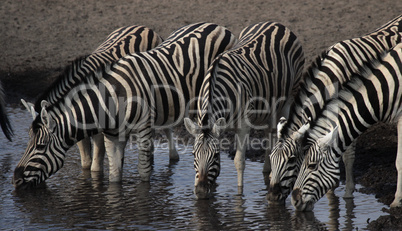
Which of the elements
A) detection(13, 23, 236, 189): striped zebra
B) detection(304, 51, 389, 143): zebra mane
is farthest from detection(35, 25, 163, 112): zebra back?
detection(304, 51, 389, 143): zebra mane

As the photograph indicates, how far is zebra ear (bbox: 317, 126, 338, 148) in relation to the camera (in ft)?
22.1

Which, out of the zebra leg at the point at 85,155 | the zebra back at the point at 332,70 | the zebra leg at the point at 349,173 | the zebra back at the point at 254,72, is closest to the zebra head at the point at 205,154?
the zebra back at the point at 254,72

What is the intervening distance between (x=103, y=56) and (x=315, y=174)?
14.0 ft

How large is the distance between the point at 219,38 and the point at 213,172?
2837mm

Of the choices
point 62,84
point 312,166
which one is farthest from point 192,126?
point 62,84

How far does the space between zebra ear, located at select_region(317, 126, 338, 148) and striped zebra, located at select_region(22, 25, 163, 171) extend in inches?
134

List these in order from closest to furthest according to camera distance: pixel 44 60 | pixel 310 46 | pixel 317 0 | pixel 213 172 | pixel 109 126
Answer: pixel 213 172 → pixel 109 126 → pixel 310 46 → pixel 44 60 → pixel 317 0

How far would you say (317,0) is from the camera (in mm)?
17203

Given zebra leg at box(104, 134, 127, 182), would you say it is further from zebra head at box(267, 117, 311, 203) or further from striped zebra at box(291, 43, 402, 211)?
striped zebra at box(291, 43, 402, 211)

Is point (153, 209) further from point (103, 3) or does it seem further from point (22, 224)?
point (103, 3)

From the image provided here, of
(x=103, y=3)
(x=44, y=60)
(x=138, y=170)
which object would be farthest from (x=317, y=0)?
(x=138, y=170)

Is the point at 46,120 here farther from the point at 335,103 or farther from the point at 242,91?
the point at 335,103

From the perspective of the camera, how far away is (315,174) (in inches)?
270

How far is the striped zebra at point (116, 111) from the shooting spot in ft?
26.6
